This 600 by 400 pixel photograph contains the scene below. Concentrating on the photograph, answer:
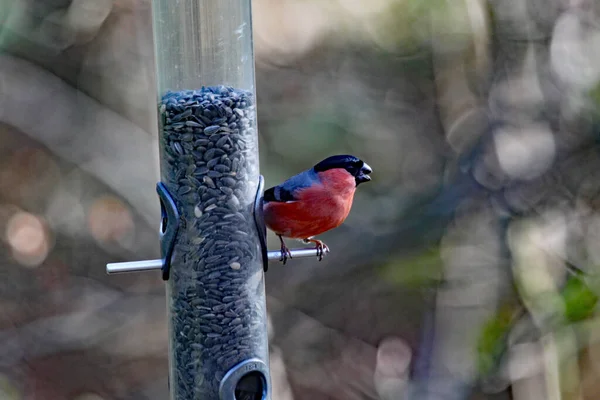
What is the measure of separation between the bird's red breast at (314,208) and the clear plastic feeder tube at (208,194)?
0.24 metres

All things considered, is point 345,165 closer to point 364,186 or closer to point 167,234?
point 167,234

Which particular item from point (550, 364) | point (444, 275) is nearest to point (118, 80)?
point (444, 275)

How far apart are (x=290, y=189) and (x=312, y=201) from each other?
96 millimetres

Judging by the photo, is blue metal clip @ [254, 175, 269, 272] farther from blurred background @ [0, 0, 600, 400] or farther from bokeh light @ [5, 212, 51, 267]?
bokeh light @ [5, 212, 51, 267]

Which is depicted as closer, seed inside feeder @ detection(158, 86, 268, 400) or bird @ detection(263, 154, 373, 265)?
seed inside feeder @ detection(158, 86, 268, 400)

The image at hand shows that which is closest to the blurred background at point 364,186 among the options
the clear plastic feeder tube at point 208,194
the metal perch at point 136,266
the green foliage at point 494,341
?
the green foliage at point 494,341

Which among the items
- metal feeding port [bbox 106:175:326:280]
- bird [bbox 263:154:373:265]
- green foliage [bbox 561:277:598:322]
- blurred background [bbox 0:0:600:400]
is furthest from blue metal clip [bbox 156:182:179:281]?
green foliage [bbox 561:277:598:322]

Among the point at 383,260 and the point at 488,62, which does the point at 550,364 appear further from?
the point at 488,62

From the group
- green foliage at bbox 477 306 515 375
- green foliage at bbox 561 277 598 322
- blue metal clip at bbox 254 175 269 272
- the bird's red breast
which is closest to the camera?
blue metal clip at bbox 254 175 269 272

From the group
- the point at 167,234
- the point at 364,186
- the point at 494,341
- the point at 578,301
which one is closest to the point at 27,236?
the point at 364,186

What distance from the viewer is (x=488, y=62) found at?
506cm

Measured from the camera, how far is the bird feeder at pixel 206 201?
261cm

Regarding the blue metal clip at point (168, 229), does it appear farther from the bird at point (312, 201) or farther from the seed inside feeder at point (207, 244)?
the bird at point (312, 201)

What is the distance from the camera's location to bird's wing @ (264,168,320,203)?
293 cm
